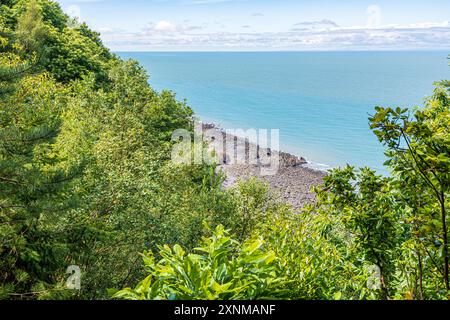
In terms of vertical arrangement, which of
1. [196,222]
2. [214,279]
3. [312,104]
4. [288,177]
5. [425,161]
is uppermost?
[312,104]

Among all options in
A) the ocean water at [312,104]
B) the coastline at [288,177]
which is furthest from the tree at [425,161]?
the ocean water at [312,104]

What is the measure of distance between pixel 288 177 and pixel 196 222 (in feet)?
84.5

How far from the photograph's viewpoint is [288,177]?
39.5m

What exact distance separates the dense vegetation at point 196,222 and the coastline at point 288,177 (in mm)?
15715

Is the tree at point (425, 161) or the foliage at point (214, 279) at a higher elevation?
the tree at point (425, 161)

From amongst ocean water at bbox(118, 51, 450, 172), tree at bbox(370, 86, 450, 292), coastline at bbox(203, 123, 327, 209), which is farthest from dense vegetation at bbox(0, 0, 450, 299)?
ocean water at bbox(118, 51, 450, 172)

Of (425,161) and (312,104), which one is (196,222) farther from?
(312,104)

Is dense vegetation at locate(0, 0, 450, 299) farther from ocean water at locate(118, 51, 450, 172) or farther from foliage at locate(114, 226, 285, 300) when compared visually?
ocean water at locate(118, 51, 450, 172)

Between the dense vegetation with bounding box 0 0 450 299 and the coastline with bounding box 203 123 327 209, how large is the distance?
15.7 m

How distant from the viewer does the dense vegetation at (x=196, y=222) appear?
3297mm

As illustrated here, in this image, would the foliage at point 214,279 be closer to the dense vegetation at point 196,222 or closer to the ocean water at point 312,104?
the dense vegetation at point 196,222

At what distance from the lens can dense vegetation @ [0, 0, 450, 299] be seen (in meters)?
3.30

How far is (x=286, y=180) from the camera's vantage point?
38.7 meters

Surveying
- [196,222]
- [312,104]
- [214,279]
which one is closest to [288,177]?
[196,222]
